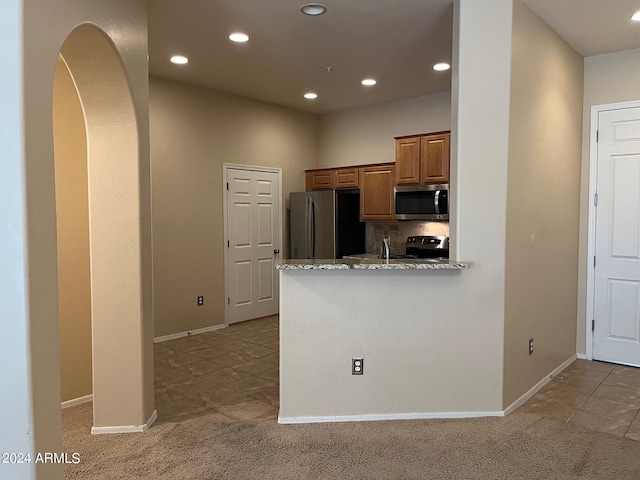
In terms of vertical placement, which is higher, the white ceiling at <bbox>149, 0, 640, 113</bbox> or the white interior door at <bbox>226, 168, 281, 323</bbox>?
the white ceiling at <bbox>149, 0, 640, 113</bbox>

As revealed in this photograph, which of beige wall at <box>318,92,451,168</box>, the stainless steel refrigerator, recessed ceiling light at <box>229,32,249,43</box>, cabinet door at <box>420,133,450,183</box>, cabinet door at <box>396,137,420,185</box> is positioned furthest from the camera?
the stainless steel refrigerator

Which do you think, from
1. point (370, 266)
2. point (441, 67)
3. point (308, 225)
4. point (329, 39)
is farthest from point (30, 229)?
point (308, 225)

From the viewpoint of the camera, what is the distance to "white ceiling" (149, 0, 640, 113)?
11.1 ft

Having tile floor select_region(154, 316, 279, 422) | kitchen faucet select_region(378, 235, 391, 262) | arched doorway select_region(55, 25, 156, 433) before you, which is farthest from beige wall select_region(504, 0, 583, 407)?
arched doorway select_region(55, 25, 156, 433)

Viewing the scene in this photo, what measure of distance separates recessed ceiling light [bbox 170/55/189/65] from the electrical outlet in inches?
125

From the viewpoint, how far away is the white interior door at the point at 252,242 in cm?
593

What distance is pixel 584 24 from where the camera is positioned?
3611 mm

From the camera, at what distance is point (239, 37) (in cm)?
391

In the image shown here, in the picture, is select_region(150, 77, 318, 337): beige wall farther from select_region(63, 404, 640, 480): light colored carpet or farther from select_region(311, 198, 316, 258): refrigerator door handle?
select_region(63, 404, 640, 480): light colored carpet

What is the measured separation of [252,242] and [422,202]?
222 centimetres

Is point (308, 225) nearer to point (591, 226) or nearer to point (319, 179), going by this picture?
point (319, 179)

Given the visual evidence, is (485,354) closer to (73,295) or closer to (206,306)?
(73,295)

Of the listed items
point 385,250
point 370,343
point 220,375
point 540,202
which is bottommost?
point 220,375

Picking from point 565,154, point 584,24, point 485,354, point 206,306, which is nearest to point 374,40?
point 584,24
